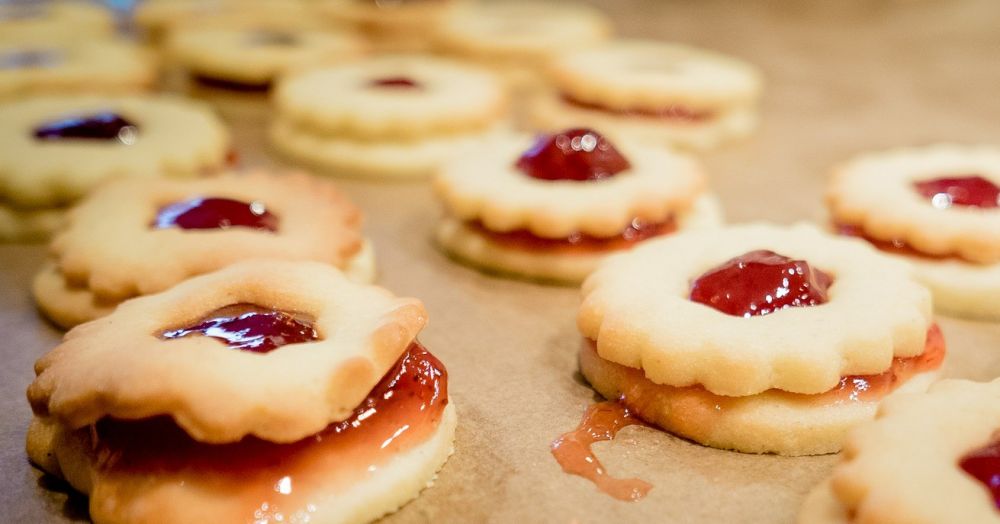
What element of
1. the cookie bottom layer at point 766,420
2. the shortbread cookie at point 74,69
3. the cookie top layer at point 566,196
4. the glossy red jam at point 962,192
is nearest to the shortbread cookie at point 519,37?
the shortbread cookie at point 74,69

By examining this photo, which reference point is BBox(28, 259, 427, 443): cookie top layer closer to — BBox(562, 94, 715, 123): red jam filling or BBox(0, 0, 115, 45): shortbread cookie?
BBox(562, 94, 715, 123): red jam filling

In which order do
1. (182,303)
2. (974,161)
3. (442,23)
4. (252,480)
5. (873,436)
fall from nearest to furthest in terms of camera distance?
(873,436) < (252,480) < (182,303) < (974,161) < (442,23)

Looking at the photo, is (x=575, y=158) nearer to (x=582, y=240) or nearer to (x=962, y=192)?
(x=582, y=240)

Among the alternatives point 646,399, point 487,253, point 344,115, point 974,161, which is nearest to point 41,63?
point 344,115

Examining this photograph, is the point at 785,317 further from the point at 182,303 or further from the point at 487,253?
the point at 182,303

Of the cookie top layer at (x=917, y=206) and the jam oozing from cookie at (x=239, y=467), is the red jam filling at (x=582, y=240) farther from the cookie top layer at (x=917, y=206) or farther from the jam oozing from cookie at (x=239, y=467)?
the jam oozing from cookie at (x=239, y=467)

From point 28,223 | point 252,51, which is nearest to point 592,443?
point 28,223
